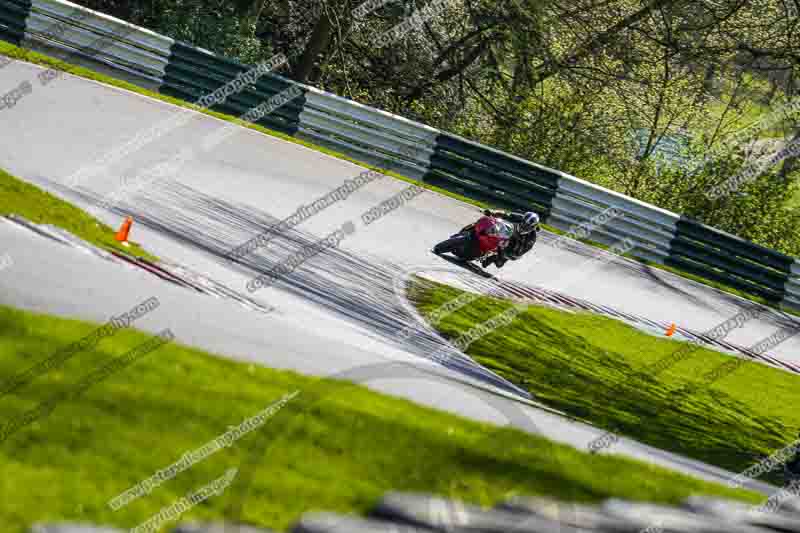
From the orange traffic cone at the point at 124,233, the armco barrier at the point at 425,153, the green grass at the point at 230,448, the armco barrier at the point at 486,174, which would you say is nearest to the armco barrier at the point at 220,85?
the armco barrier at the point at 425,153

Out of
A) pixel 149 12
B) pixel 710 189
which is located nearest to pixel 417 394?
pixel 710 189

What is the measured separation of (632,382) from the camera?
44.4 feet

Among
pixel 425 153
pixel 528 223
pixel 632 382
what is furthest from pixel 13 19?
pixel 632 382

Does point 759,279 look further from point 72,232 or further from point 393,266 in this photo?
point 72,232

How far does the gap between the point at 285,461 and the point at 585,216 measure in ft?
45.1

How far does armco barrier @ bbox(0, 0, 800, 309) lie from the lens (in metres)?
19.5

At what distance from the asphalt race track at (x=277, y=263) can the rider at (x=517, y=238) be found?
22 cm

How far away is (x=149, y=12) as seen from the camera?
2477cm

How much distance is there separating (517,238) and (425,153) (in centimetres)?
418

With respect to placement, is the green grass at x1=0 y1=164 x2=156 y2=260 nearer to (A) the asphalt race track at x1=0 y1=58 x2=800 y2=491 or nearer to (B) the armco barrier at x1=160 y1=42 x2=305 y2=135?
(A) the asphalt race track at x1=0 y1=58 x2=800 y2=491

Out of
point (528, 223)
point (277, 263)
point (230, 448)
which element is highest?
point (230, 448)

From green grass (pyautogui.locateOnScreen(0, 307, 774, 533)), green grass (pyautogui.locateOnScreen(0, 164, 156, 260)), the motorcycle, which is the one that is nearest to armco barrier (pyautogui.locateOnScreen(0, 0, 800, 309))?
the motorcycle

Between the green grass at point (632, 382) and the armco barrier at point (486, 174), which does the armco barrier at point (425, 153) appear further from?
the green grass at point (632, 382)

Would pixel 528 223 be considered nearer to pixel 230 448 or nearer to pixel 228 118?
pixel 228 118
